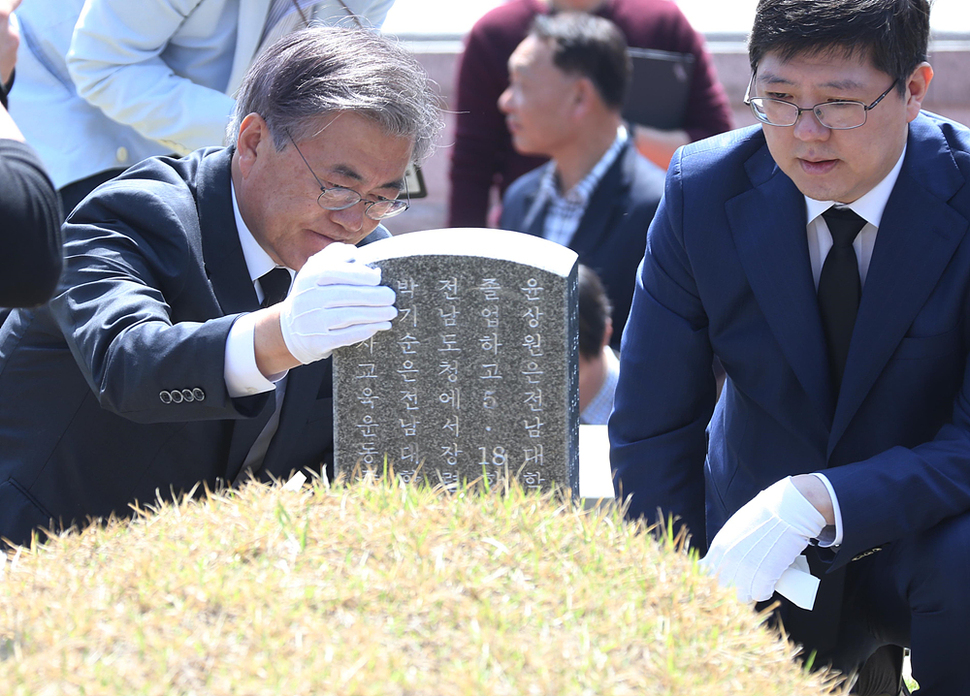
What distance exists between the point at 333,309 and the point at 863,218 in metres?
1.31

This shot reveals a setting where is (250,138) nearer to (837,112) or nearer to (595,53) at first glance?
(837,112)

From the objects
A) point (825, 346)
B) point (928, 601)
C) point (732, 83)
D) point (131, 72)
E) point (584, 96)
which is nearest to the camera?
point (928, 601)

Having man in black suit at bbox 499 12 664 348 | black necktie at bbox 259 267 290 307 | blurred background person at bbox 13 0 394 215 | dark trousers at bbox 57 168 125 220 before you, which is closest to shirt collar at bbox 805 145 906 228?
black necktie at bbox 259 267 290 307

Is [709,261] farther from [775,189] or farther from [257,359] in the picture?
[257,359]

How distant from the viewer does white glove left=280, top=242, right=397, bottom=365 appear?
2.40 m

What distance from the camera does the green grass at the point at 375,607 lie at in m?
1.53

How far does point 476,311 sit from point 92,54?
1.82 m

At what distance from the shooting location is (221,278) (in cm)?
280

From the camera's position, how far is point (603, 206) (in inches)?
211

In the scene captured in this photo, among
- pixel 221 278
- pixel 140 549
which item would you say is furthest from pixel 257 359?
pixel 140 549

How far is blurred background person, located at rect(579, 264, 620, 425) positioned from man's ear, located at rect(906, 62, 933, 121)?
6.81 feet

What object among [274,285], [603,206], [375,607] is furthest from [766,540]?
[603,206]

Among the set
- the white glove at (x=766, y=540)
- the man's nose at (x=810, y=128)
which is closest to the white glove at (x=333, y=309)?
the white glove at (x=766, y=540)

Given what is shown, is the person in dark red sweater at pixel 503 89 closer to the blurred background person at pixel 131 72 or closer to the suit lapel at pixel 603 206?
the suit lapel at pixel 603 206
